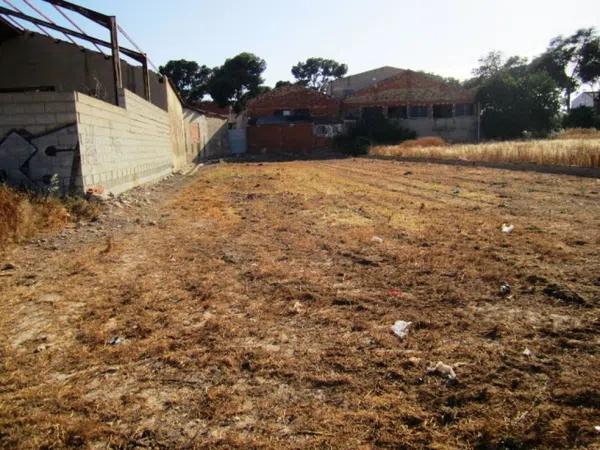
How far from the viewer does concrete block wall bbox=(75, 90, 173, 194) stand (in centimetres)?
796

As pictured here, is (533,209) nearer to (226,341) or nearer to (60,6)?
(226,341)

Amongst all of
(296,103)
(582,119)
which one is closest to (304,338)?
(296,103)

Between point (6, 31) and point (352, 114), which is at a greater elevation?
point (6, 31)

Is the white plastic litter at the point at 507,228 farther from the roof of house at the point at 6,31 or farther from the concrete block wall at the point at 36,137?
the roof of house at the point at 6,31

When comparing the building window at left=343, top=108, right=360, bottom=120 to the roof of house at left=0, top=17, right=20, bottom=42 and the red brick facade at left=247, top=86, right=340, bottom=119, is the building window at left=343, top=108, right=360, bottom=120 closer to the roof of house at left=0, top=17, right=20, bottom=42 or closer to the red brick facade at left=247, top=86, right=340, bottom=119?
the red brick facade at left=247, top=86, right=340, bottom=119

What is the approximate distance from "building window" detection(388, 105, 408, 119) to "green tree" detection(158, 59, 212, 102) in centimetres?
3143

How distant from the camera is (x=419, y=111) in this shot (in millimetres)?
35406

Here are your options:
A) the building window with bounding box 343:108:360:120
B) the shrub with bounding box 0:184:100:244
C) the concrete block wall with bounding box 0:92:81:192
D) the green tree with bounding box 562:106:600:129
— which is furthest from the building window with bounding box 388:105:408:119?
the shrub with bounding box 0:184:100:244

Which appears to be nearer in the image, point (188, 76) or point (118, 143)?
point (118, 143)

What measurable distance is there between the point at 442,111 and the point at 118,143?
31347 millimetres

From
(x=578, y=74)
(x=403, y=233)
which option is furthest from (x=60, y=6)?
(x=578, y=74)

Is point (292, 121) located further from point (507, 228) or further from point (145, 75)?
point (507, 228)

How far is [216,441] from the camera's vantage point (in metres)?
1.99

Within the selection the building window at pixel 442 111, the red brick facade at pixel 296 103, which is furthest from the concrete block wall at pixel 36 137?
the building window at pixel 442 111
